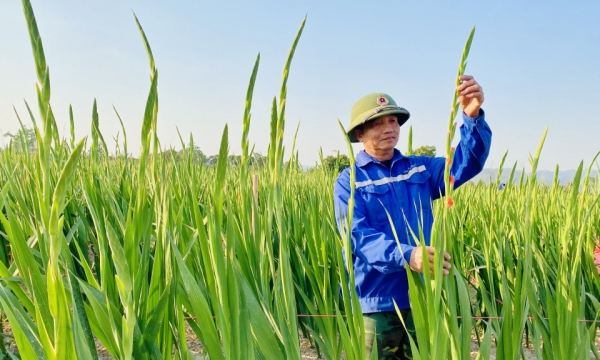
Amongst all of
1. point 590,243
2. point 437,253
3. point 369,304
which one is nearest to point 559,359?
point 437,253

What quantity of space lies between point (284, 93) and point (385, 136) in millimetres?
1241

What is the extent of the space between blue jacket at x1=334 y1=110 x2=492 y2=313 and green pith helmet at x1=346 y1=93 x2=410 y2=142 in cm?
14

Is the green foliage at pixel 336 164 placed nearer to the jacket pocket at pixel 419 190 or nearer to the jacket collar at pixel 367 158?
the jacket collar at pixel 367 158

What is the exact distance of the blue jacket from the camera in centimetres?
142

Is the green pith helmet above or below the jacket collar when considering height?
above

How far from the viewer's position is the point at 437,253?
0.58 meters

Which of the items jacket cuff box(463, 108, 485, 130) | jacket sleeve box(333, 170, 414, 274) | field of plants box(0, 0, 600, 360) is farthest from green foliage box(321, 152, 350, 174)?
field of plants box(0, 0, 600, 360)

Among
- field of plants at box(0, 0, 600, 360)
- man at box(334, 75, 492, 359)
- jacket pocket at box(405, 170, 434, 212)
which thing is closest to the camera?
field of plants at box(0, 0, 600, 360)

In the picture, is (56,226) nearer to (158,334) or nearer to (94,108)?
(158,334)

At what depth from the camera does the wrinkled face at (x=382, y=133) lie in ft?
5.27

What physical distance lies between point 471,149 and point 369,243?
0.48 metres

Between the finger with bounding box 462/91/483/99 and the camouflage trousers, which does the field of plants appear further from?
the camouflage trousers

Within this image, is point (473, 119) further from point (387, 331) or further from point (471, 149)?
point (387, 331)

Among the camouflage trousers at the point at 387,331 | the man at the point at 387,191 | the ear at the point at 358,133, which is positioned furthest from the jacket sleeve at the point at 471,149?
the camouflage trousers at the point at 387,331
